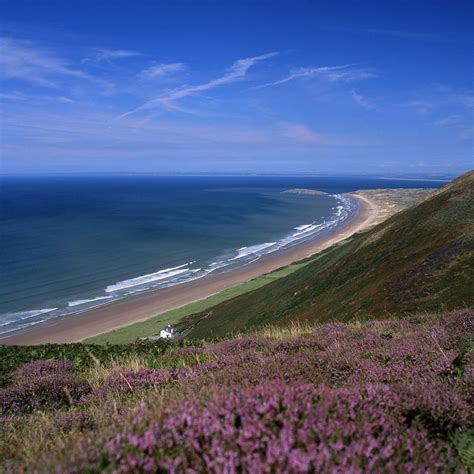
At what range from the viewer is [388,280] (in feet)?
81.7

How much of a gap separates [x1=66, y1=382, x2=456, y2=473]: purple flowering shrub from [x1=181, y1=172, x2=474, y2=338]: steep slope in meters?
15.9

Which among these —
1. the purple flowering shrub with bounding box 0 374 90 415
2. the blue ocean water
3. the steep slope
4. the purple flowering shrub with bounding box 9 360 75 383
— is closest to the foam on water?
the blue ocean water

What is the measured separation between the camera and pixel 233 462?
2.67 m

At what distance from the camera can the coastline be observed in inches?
1828

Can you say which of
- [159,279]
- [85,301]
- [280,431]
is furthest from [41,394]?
[159,279]

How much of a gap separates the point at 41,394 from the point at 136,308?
167ft

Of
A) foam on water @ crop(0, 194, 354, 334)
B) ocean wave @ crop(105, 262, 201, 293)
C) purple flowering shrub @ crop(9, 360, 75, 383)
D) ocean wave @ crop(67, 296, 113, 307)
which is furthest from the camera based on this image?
ocean wave @ crop(105, 262, 201, 293)

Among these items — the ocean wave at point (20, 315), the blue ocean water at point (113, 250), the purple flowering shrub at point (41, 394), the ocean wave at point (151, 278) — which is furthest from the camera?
the ocean wave at point (151, 278)

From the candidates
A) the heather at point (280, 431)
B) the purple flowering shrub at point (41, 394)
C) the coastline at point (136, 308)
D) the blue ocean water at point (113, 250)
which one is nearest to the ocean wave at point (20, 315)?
the blue ocean water at point (113, 250)

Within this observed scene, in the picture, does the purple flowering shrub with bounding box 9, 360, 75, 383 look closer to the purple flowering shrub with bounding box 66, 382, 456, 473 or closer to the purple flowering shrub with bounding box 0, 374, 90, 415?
the purple flowering shrub with bounding box 0, 374, 90, 415

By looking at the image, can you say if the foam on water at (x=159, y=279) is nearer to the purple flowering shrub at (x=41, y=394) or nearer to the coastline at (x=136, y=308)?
the coastline at (x=136, y=308)

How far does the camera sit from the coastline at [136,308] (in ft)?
152

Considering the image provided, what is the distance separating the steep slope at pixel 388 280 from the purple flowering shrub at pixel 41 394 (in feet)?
50.0

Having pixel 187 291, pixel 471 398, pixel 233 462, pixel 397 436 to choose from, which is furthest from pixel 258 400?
pixel 187 291
